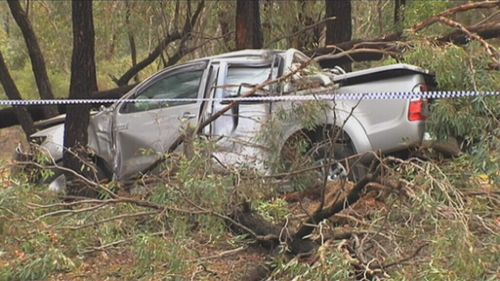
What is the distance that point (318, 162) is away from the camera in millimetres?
5305

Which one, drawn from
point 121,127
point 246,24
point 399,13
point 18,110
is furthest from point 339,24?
point 18,110

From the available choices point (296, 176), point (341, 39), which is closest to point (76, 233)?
point (296, 176)

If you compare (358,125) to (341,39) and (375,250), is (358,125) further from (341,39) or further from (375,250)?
(341,39)

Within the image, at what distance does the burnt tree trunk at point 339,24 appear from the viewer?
38.9 feet

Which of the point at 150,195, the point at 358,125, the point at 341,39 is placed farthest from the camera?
the point at 341,39

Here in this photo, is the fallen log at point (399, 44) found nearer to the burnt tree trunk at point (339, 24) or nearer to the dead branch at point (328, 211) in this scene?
the dead branch at point (328, 211)

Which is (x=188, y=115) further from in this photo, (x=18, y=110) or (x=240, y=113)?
(x=18, y=110)

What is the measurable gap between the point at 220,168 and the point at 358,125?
8.11ft

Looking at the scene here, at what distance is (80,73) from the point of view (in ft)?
27.4

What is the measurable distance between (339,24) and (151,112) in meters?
5.10

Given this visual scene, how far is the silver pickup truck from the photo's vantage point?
5520 mm

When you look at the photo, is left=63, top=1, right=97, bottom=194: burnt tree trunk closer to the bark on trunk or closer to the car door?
the car door

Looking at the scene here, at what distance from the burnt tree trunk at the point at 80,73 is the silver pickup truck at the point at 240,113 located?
32 centimetres

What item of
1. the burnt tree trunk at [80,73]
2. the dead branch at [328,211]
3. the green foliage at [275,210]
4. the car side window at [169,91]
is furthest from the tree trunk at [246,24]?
the dead branch at [328,211]
